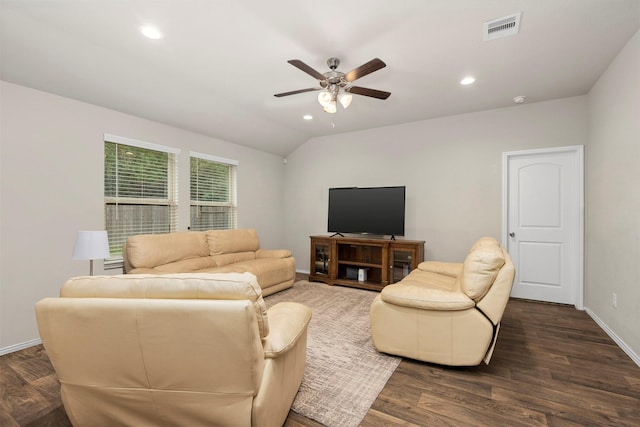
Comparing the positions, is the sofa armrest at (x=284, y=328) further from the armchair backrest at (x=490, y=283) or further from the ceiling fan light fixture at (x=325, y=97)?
the ceiling fan light fixture at (x=325, y=97)

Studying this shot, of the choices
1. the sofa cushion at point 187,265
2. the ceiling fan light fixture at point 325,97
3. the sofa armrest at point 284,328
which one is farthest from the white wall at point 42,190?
the sofa armrest at point 284,328

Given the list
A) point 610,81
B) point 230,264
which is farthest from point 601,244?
point 230,264

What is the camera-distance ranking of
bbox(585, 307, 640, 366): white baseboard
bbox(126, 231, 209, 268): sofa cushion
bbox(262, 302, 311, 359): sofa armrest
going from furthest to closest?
bbox(126, 231, 209, 268): sofa cushion → bbox(585, 307, 640, 366): white baseboard → bbox(262, 302, 311, 359): sofa armrest

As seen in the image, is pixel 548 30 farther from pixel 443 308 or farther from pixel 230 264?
pixel 230 264

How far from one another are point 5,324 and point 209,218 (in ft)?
8.30

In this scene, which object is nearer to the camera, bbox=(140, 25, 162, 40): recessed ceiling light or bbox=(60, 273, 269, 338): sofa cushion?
bbox=(60, 273, 269, 338): sofa cushion

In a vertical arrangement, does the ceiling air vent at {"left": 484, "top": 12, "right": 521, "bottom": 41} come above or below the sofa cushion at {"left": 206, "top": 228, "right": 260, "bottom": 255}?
above

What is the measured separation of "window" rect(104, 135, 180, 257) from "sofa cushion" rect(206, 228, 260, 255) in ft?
1.89

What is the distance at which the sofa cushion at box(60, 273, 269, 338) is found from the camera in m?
1.30

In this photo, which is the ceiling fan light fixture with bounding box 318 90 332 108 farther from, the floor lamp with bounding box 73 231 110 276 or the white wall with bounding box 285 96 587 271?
the white wall with bounding box 285 96 587 271

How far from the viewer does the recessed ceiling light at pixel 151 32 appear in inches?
92.3

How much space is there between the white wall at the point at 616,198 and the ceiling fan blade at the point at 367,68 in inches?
84.1

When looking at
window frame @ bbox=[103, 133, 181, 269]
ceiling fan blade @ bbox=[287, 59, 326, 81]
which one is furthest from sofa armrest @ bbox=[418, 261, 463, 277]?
window frame @ bbox=[103, 133, 181, 269]

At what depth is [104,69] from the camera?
2.87 meters
